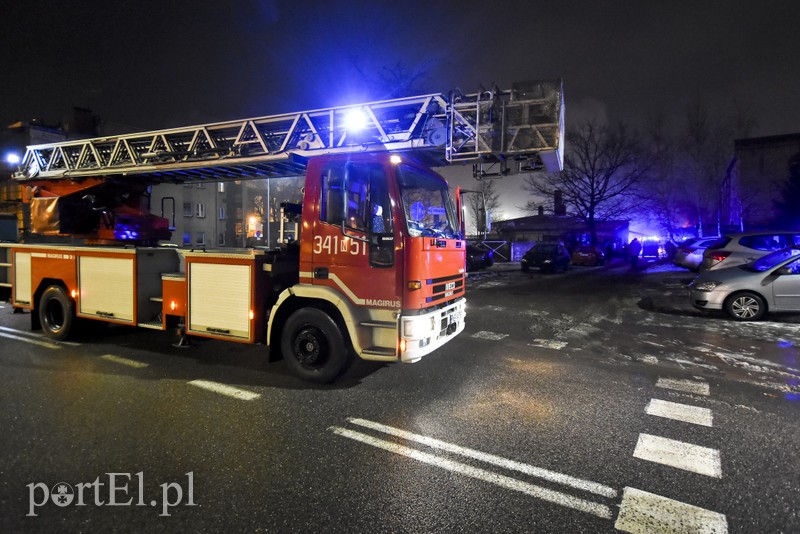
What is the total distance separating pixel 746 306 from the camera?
9.27 meters

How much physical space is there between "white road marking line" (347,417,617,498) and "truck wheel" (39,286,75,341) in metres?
5.83

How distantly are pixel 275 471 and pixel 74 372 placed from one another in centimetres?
406

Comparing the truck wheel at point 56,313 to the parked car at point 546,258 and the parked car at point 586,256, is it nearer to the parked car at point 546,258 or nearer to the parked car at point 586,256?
the parked car at point 546,258

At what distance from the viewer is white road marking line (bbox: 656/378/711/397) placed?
511 centimetres

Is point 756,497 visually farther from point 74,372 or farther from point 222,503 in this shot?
point 74,372

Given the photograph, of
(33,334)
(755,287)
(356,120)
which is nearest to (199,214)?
(33,334)

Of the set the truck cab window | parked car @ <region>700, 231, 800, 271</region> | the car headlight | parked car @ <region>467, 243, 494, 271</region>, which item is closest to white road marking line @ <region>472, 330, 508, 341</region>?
the truck cab window

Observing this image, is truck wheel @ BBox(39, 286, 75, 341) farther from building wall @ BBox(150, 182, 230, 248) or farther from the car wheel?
building wall @ BBox(150, 182, 230, 248)

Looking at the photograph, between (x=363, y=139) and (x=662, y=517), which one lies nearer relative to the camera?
(x=662, y=517)

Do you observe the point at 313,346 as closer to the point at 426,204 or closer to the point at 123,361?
the point at 426,204

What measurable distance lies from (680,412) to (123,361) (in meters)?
7.14

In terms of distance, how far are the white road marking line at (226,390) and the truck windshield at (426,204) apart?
261cm

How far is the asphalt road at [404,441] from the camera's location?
275cm

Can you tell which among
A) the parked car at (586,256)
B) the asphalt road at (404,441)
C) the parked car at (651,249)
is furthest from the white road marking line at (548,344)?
the parked car at (651,249)
